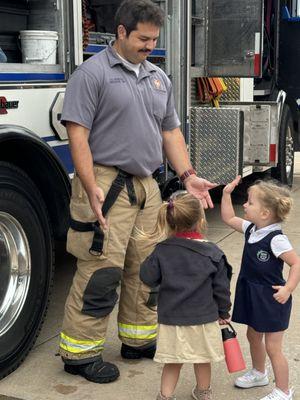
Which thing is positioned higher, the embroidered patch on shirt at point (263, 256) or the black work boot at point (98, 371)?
the embroidered patch on shirt at point (263, 256)

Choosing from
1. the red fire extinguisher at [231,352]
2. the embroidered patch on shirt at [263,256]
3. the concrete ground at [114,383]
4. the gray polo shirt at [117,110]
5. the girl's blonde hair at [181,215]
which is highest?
the gray polo shirt at [117,110]

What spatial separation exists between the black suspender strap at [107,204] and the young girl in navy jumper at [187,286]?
392 mm

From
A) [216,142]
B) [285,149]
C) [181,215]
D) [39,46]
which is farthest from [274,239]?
[285,149]

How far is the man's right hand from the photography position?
119 inches

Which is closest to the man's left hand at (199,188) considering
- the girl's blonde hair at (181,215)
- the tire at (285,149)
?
the girl's blonde hair at (181,215)

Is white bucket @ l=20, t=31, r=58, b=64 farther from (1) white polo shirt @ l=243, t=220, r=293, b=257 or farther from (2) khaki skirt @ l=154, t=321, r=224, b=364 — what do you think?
(2) khaki skirt @ l=154, t=321, r=224, b=364

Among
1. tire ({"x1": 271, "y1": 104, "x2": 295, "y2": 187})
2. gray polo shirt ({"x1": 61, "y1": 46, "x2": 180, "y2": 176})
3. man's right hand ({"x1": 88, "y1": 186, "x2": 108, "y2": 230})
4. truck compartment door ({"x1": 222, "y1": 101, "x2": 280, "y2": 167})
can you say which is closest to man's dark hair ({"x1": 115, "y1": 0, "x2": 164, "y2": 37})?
gray polo shirt ({"x1": 61, "y1": 46, "x2": 180, "y2": 176})

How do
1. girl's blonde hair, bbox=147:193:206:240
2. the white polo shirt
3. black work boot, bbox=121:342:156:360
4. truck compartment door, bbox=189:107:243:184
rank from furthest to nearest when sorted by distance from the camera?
1. truck compartment door, bbox=189:107:243:184
2. black work boot, bbox=121:342:156:360
3. the white polo shirt
4. girl's blonde hair, bbox=147:193:206:240

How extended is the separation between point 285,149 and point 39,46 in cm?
453

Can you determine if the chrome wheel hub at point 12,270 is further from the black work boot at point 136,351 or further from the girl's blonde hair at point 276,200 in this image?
the girl's blonde hair at point 276,200

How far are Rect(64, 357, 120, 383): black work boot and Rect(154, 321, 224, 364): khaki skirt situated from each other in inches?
21.8

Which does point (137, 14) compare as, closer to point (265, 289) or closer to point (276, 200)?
point (276, 200)

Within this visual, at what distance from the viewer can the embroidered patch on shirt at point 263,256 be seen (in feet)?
9.58

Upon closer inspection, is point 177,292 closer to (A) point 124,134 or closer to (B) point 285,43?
(A) point 124,134
